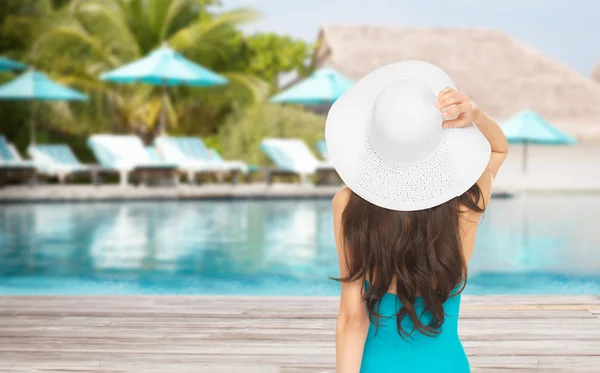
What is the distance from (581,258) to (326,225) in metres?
3.54

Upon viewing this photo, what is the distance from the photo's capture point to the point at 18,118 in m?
19.9

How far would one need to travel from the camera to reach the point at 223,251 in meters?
8.79

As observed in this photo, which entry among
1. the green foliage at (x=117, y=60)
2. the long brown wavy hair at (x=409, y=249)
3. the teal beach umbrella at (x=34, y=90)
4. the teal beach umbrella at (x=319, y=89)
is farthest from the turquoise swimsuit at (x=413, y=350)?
the green foliage at (x=117, y=60)

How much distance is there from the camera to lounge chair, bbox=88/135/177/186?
1611 cm

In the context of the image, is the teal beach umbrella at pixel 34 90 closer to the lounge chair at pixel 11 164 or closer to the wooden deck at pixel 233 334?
the lounge chair at pixel 11 164

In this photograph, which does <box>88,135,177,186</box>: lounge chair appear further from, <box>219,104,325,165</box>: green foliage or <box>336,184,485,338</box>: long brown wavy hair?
<box>336,184,485,338</box>: long brown wavy hair

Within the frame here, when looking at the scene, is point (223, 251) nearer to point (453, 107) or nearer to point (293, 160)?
point (453, 107)

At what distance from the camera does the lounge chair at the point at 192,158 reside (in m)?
16.7

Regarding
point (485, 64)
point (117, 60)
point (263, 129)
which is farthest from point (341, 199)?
point (485, 64)

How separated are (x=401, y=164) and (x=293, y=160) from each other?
15.9 metres

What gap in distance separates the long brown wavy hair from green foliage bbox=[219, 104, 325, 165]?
59.2ft

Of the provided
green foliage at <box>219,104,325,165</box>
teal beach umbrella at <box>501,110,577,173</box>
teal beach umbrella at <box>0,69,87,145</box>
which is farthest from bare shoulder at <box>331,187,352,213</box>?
teal beach umbrella at <box>501,110,577,173</box>

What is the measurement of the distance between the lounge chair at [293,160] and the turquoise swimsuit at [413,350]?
1514 centimetres

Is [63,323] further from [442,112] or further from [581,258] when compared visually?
[581,258]
